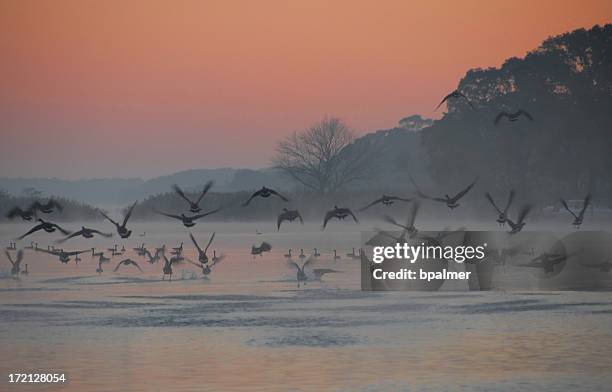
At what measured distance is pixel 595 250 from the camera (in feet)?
183

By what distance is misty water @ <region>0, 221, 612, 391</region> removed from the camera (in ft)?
71.4

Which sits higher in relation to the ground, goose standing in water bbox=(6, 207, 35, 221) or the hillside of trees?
the hillside of trees

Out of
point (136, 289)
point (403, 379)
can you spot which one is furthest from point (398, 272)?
point (403, 379)

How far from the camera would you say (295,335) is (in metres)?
27.3

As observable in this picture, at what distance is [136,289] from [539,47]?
66.7 metres

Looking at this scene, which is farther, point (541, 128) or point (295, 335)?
point (541, 128)
